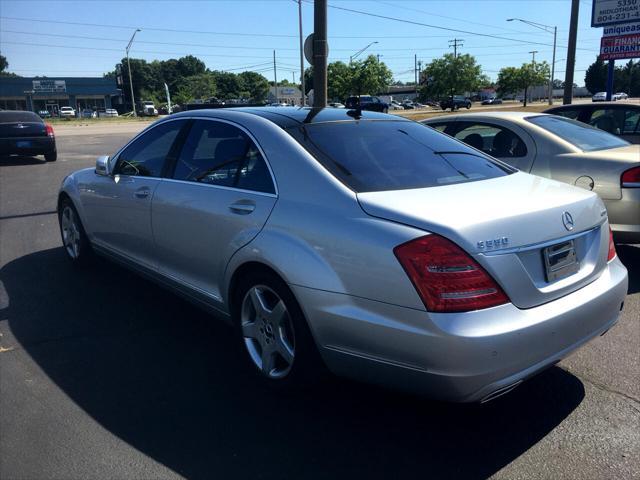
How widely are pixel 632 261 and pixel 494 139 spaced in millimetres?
1904

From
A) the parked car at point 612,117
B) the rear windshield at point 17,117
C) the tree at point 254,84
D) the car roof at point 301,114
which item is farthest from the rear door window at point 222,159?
the tree at point 254,84

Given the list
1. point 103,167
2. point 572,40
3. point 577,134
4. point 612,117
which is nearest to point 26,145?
point 103,167

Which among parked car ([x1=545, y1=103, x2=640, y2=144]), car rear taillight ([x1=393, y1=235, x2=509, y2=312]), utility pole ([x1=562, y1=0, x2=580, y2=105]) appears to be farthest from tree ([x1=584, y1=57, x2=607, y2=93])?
car rear taillight ([x1=393, y1=235, x2=509, y2=312])

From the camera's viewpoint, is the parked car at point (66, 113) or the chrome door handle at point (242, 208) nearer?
the chrome door handle at point (242, 208)

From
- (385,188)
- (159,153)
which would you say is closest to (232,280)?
(385,188)

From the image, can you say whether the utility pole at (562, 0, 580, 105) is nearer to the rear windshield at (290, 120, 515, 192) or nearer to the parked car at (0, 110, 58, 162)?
the rear windshield at (290, 120, 515, 192)

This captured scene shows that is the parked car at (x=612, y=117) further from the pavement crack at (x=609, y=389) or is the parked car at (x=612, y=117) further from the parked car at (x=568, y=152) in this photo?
the pavement crack at (x=609, y=389)

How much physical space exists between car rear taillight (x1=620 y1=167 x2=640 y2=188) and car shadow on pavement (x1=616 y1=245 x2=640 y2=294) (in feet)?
2.91

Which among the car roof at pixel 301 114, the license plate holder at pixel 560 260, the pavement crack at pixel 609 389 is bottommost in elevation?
the pavement crack at pixel 609 389

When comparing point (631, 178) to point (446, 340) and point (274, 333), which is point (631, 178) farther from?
point (274, 333)

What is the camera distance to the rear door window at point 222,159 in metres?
3.42

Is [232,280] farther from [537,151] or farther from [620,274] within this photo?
[537,151]

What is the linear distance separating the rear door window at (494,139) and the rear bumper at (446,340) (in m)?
3.33

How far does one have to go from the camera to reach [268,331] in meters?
3.25
